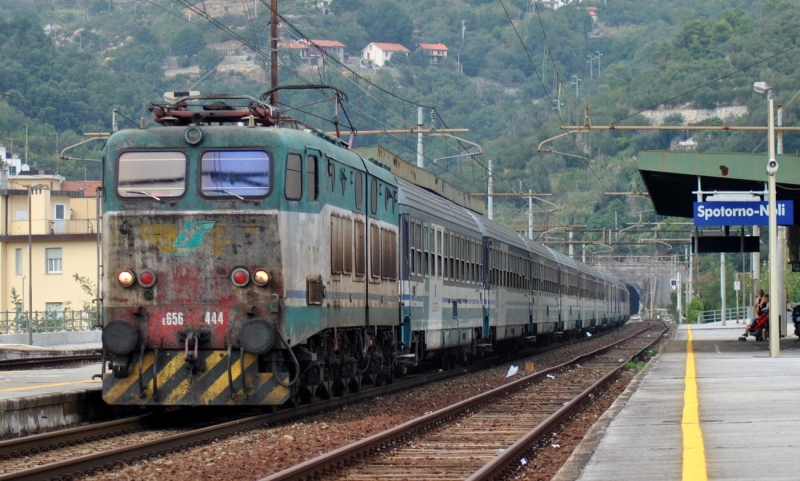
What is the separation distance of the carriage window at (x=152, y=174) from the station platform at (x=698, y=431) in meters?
5.45

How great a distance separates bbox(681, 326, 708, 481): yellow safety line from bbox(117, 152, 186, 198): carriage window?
615cm

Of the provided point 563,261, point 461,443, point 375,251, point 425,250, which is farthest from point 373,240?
point 563,261

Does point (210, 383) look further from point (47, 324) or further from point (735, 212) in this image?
point (47, 324)

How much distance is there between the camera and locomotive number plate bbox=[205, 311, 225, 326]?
46.7 ft

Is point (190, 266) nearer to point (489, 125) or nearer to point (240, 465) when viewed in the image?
point (240, 465)

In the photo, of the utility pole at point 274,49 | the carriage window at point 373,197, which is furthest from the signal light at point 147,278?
the utility pole at point 274,49

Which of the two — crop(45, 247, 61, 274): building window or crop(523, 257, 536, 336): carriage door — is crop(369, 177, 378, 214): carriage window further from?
crop(45, 247, 61, 274): building window

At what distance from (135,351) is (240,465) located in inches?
129

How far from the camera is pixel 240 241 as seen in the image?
46.8ft

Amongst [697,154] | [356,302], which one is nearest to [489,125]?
[697,154]

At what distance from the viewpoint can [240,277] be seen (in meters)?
14.2

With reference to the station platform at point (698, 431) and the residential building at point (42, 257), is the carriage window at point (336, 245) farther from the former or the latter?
the residential building at point (42, 257)

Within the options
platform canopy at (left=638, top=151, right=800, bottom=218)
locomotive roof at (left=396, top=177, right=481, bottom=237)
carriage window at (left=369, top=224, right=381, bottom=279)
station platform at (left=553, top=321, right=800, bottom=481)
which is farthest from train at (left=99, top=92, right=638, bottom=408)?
platform canopy at (left=638, top=151, right=800, bottom=218)

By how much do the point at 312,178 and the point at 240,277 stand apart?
1517 mm
